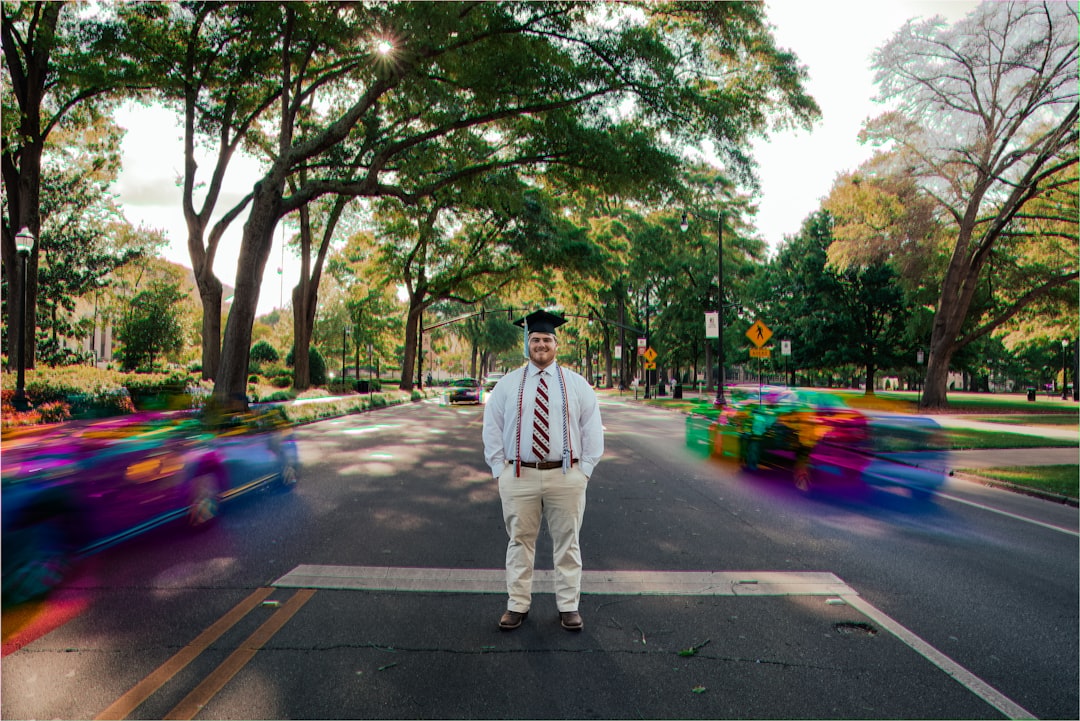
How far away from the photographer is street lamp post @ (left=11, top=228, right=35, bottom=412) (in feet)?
53.1

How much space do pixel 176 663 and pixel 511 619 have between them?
1.89m

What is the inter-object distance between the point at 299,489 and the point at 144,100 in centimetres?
2099

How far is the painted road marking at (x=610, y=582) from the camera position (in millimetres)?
4688

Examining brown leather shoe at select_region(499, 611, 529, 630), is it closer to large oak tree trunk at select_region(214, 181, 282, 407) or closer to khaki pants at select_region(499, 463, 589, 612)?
khaki pants at select_region(499, 463, 589, 612)

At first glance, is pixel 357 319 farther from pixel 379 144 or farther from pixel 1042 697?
pixel 1042 697

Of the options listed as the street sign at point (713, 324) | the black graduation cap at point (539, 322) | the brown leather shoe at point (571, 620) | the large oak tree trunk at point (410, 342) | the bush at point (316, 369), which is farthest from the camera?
the bush at point (316, 369)

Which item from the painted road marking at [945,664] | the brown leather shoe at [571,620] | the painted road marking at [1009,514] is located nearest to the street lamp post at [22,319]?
the brown leather shoe at [571,620]

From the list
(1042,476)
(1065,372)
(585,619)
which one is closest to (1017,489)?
(1042,476)

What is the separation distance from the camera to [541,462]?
159 inches

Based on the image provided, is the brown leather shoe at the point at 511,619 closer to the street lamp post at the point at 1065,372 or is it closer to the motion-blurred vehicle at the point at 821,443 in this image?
the motion-blurred vehicle at the point at 821,443

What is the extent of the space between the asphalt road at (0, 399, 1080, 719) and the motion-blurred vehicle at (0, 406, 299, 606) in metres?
0.38

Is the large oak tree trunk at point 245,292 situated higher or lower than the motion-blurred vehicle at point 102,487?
higher

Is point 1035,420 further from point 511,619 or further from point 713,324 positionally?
point 511,619

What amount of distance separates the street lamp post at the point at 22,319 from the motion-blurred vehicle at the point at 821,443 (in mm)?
17081
